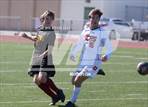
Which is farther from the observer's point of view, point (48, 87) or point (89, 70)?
point (48, 87)

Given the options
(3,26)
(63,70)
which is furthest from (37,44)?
(3,26)

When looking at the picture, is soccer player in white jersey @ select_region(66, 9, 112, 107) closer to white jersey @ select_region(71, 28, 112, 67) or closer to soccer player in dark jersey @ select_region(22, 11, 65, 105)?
white jersey @ select_region(71, 28, 112, 67)

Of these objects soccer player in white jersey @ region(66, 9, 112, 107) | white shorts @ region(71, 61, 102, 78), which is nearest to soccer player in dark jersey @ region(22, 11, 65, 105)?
soccer player in white jersey @ region(66, 9, 112, 107)

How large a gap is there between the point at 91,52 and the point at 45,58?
829 mm

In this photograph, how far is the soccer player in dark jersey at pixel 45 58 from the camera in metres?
10.4

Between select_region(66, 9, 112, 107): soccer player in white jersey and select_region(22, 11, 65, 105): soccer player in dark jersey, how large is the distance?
41 centimetres

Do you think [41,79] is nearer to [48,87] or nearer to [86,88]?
[48,87]

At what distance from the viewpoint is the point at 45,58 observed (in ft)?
34.2

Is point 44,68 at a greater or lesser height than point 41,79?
greater

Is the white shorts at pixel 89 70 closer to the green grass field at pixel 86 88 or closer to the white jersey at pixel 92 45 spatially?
the white jersey at pixel 92 45

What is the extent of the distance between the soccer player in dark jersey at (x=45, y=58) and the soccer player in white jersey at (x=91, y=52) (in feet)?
1.33

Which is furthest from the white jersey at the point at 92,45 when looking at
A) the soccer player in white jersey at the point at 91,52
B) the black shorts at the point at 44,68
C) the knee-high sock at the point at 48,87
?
the knee-high sock at the point at 48,87

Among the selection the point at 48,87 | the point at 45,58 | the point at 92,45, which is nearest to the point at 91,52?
the point at 92,45

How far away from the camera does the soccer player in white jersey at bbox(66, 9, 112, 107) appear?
33.7 feet
